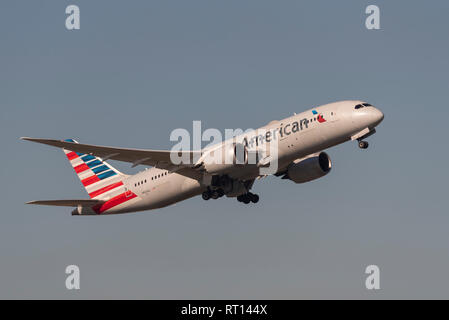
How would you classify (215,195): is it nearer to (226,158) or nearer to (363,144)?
(226,158)

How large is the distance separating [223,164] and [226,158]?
523 mm

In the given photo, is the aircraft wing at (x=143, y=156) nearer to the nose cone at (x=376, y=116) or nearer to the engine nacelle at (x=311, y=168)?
the engine nacelle at (x=311, y=168)

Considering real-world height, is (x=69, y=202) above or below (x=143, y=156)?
below

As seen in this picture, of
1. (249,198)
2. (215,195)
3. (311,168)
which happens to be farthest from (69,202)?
(311,168)

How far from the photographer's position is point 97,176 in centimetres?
6456

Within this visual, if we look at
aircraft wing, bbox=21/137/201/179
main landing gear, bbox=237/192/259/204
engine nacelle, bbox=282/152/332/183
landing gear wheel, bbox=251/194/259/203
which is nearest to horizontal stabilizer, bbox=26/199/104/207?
aircraft wing, bbox=21/137/201/179

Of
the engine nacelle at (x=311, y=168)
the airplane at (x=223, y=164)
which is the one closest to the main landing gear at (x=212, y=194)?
the airplane at (x=223, y=164)

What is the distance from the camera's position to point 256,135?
5388 centimetres

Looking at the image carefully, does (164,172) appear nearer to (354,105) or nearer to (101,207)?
(101,207)

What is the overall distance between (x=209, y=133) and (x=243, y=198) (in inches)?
312

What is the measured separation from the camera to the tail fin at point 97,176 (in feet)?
204

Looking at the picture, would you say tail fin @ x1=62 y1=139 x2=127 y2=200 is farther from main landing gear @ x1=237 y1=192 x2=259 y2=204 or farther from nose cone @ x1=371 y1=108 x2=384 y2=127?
nose cone @ x1=371 y1=108 x2=384 y2=127
